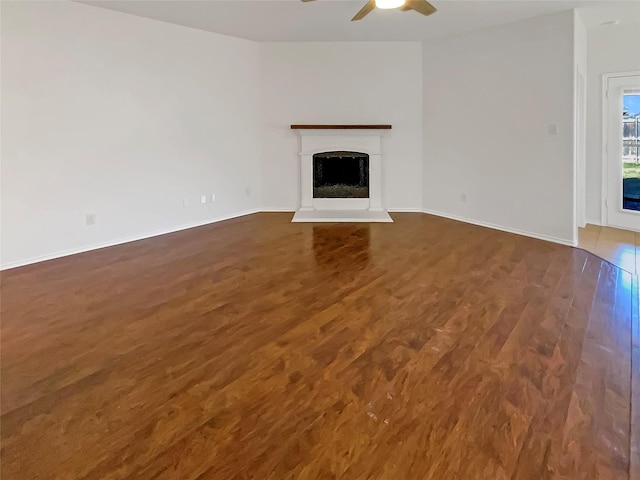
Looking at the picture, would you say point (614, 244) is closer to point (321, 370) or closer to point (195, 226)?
point (321, 370)

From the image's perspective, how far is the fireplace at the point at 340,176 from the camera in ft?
24.1

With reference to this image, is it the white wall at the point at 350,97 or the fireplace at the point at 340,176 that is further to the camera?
the fireplace at the point at 340,176

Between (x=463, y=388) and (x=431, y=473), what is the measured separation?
24.9 inches

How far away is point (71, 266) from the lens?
4.43 meters

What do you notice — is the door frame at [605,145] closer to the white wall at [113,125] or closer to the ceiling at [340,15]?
the ceiling at [340,15]

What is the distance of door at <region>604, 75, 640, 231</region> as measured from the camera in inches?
232

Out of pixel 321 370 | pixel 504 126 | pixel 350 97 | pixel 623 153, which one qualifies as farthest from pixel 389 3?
pixel 623 153

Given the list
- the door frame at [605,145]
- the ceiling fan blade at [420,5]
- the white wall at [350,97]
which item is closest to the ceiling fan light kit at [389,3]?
the ceiling fan blade at [420,5]

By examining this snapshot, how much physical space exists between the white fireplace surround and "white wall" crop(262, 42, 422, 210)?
134 millimetres

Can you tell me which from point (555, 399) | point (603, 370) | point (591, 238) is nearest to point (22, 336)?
point (555, 399)

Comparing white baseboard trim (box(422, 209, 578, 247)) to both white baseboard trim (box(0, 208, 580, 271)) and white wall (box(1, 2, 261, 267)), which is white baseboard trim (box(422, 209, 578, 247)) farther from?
white wall (box(1, 2, 261, 267))

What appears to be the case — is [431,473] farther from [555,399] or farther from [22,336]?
[22,336]

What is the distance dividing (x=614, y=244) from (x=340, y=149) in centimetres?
390

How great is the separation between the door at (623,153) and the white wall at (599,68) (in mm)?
105
